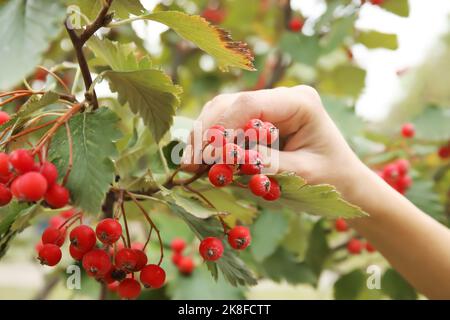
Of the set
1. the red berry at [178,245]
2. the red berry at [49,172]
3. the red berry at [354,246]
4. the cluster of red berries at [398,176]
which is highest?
the cluster of red berries at [398,176]

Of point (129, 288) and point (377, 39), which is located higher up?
point (377, 39)

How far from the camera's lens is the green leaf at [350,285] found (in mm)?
1737

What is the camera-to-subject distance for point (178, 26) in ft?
2.49

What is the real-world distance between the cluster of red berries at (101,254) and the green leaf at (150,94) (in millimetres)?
181

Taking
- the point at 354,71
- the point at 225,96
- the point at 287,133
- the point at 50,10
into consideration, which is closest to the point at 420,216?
the point at 287,133

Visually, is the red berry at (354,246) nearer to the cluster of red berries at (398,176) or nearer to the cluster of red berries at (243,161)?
the cluster of red berries at (398,176)

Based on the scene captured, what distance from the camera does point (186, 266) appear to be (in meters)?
1.64

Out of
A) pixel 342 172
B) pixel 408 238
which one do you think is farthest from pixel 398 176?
pixel 342 172

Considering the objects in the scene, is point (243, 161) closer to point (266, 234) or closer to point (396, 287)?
point (266, 234)

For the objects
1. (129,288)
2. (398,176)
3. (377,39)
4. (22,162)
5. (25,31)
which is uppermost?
(377,39)

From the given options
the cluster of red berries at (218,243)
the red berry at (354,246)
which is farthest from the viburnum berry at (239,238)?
the red berry at (354,246)

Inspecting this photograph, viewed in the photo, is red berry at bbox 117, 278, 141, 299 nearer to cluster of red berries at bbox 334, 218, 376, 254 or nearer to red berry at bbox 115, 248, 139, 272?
red berry at bbox 115, 248, 139, 272

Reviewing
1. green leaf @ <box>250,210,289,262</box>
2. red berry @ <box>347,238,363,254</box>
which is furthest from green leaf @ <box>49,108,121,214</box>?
red berry @ <box>347,238,363,254</box>

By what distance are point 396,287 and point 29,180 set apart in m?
1.40
